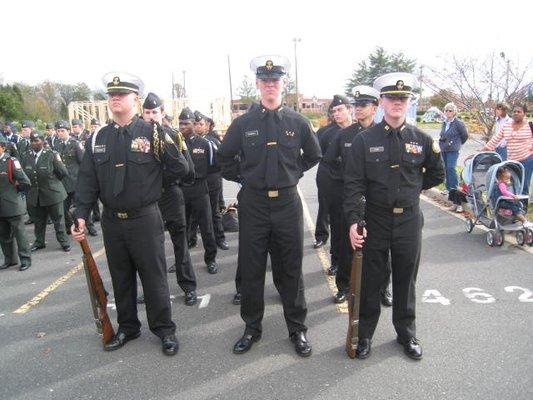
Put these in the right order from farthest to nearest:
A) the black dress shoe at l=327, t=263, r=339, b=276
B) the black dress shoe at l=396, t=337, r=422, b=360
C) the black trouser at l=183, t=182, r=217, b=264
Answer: the black trouser at l=183, t=182, r=217, b=264
the black dress shoe at l=327, t=263, r=339, b=276
the black dress shoe at l=396, t=337, r=422, b=360

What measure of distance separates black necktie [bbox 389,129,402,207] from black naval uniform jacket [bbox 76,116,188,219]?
5.56ft

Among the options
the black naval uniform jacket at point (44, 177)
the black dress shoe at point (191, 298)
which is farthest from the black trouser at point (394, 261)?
the black naval uniform jacket at point (44, 177)

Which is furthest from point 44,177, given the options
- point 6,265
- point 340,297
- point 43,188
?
point 340,297

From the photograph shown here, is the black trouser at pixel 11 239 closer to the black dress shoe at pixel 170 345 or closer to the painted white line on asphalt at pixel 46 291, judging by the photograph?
the painted white line on asphalt at pixel 46 291

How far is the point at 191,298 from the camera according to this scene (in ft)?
15.5

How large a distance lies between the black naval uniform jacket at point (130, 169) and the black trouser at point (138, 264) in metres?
0.15

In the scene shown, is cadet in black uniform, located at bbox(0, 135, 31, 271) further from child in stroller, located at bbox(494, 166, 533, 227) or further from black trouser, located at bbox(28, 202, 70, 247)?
child in stroller, located at bbox(494, 166, 533, 227)

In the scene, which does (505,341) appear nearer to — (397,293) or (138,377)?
(397,293)

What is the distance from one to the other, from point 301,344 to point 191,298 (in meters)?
1.63

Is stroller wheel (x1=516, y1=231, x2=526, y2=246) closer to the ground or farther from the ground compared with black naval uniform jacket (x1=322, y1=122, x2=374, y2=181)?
closer to the ground

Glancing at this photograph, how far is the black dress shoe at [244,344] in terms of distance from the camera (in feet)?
11.8

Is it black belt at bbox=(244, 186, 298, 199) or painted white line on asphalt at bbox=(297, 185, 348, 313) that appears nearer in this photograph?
black belt at bbox=(244, 186, 298, 199)

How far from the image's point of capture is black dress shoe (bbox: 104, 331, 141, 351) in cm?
372

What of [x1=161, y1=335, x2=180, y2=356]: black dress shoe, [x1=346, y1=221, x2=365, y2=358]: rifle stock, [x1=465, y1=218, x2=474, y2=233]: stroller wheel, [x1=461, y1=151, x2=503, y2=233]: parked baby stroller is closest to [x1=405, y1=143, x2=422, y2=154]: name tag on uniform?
[x1=346, y1=221, x2=365, y2=358]: rifle stock
